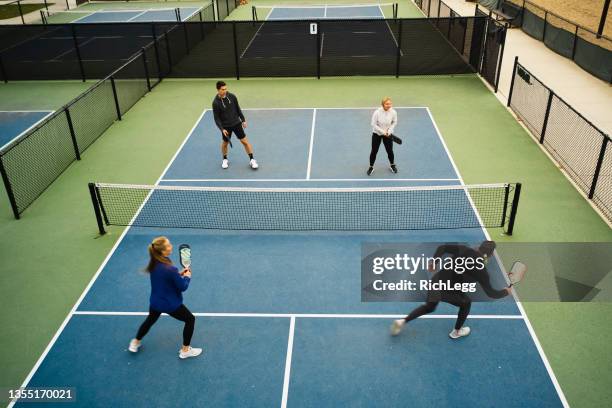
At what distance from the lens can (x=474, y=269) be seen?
6.32 meters

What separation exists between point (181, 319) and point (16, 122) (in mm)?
12037

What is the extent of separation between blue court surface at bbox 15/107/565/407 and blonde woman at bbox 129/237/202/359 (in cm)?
64

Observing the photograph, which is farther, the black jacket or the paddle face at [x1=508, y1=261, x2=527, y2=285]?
the black jacket

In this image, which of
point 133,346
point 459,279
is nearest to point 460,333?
point 459,279

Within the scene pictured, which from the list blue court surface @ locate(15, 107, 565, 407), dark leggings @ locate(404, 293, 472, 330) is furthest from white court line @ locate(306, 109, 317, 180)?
dark leggings @ locate(404, 293, 472, 330)

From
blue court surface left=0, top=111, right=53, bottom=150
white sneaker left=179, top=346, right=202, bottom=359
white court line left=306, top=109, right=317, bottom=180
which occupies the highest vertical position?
blue court surface left=0, top=111, right=53, bottom=150

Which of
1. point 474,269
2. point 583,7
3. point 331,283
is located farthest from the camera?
point 583,7

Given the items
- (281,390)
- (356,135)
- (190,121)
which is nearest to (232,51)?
(190,121)

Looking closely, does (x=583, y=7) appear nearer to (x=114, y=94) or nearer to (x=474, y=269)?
(x=114, y=94)

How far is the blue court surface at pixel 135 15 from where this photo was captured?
1191 inches

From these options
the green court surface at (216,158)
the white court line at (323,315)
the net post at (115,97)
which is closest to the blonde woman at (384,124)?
the green court surface at (216,158)

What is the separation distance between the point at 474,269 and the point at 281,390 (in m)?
2.93

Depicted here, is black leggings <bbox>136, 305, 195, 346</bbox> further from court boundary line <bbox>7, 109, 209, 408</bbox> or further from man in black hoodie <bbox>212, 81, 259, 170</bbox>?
man in black hoodie <bbox>212, 81, 259, 170</bbox>

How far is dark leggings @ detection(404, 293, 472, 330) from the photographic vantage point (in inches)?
263
